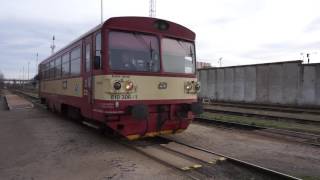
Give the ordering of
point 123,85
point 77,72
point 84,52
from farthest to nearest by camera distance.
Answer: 1. point 77,72
2. point 84,52
3. point 123,85

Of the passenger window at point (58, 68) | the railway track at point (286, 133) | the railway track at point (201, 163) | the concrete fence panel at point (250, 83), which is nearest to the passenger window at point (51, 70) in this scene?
the passenger window at point (58, 68)

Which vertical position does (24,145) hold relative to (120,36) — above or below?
below

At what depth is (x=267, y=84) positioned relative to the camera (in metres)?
28.7

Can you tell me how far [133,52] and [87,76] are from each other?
1.76m

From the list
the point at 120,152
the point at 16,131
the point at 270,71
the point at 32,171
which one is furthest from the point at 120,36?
the point at 270,71

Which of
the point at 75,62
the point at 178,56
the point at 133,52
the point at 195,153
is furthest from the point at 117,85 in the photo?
the point at 75,62

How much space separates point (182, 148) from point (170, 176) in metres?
2.47

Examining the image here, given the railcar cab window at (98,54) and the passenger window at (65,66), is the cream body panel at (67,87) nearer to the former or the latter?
the passenger window at (65,66)

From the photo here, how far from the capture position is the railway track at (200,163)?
22.7 ft

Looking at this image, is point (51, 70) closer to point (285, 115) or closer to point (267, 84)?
point (285, 115)

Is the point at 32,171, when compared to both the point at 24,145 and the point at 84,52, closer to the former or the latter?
the point at 24,145

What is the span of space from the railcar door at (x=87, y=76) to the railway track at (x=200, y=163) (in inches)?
57.7

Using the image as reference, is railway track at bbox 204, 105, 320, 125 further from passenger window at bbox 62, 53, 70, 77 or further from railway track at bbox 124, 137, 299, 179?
passenger window at bbox 62, 53, 70, 77

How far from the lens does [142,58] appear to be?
376 inches
